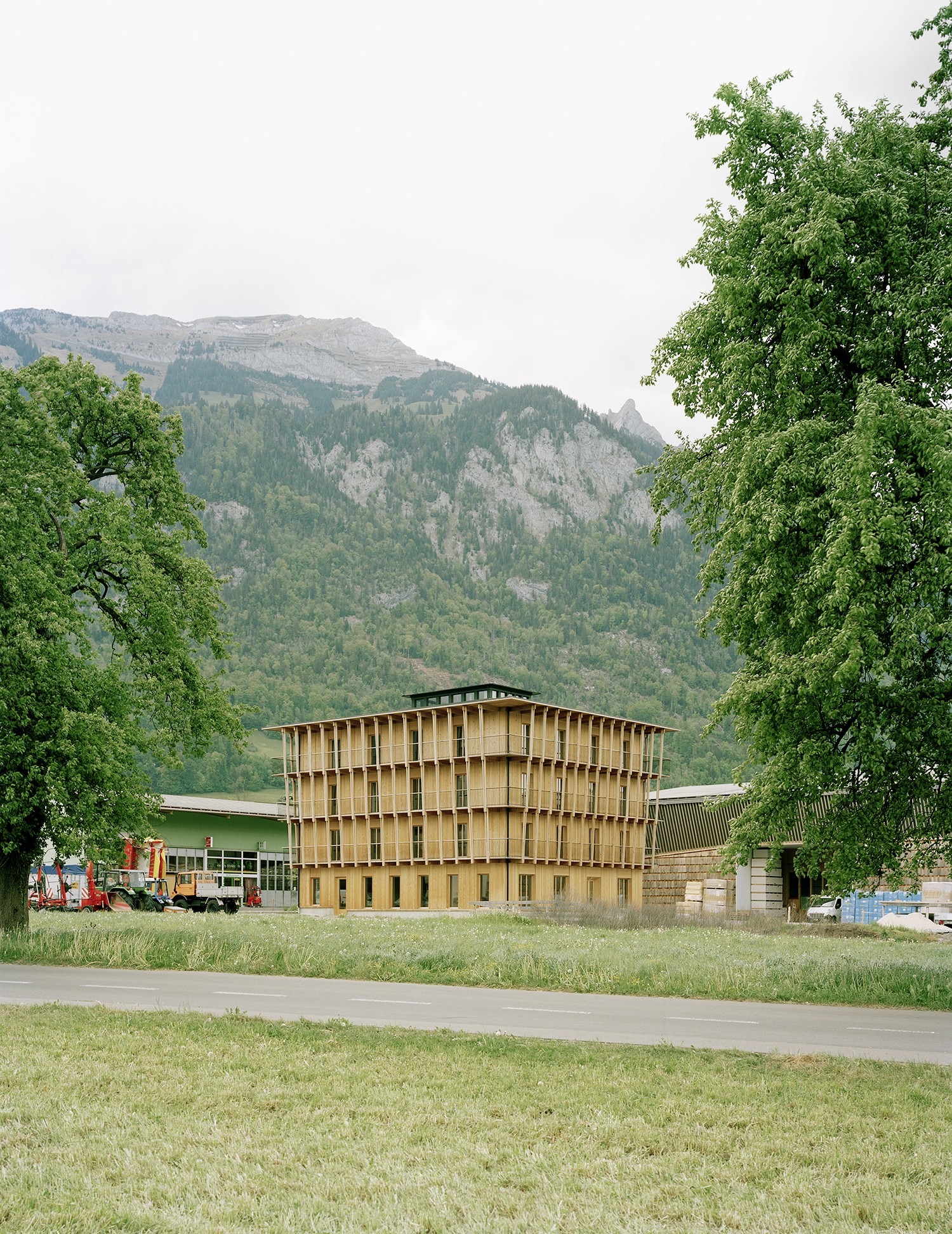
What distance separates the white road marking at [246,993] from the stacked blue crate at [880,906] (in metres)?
36.5

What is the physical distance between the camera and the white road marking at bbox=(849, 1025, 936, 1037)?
48.5ft

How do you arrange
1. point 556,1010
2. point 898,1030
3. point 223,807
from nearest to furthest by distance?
point 898,1030, point 556,1010, point 223,807

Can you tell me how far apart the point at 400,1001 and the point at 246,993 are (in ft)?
8.65

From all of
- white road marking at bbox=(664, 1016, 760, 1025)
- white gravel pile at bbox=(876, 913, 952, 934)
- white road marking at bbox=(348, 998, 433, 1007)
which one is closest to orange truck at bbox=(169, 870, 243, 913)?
white gravel pile at bbox=(876, 913, 952, 934)

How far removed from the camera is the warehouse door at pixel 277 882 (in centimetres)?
9000

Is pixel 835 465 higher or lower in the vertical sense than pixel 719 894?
higher

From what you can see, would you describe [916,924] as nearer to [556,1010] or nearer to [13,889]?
[556,1010]

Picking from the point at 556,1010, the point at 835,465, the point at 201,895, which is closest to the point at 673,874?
the point at 201,895

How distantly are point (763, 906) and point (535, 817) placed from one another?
1194 cm

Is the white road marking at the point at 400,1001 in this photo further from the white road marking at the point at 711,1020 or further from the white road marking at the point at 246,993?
the white road marking at the point at 711,1020

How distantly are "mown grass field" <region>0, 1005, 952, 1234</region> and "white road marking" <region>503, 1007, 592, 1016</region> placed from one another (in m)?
3.97

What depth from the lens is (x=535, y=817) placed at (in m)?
57.6

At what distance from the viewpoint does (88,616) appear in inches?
1049

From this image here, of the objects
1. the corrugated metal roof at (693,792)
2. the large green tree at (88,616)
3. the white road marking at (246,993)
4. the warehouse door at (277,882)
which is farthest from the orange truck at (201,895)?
the white road marking at (246,993)
